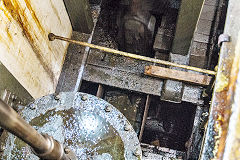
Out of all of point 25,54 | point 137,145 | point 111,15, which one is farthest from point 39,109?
point 111,15

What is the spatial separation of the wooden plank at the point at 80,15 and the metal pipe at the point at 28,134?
258 centimetres

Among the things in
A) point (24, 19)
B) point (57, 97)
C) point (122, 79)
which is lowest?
point (57, 97)

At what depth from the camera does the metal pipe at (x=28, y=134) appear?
116 centimetres

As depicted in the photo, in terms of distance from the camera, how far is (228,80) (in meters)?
1.45

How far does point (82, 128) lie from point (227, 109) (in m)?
1.59

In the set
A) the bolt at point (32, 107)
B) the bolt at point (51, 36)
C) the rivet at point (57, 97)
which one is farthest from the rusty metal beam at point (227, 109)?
the bolt at point (51, 36)

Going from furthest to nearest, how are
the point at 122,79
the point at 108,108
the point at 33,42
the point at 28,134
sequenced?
the point at 122,79, the point at 33,42, the point at 108,108, the point at 28,134

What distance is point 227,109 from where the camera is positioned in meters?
1.37

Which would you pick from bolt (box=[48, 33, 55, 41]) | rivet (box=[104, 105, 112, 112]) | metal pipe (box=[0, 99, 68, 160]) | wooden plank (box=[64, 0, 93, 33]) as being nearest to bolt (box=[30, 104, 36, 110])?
rivet (box=[104, 105, 112, 112])

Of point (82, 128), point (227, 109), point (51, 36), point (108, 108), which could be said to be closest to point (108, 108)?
point (108, 108)

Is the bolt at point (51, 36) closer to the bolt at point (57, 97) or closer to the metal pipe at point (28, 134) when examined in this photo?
the bolt at point (57, 97)

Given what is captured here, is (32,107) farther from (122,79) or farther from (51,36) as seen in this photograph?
(122,79)

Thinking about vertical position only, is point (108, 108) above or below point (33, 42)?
below

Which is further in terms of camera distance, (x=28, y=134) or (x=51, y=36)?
(x=51, y=36)
